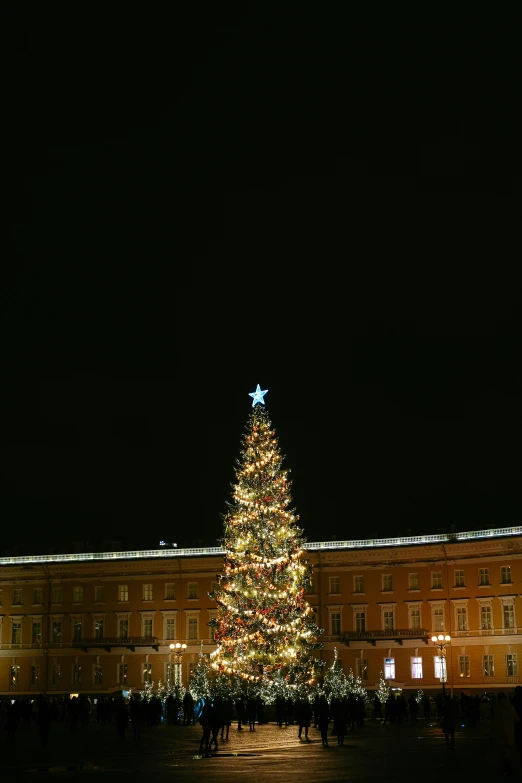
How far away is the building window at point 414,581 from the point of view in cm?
7969

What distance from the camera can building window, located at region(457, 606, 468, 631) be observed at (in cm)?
7756

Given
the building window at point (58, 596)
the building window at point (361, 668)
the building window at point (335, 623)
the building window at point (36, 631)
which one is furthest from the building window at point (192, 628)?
the building window at point (36, 631)

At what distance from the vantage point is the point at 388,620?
8025 centimetres

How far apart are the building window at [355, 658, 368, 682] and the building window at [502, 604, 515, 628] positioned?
10191 mm

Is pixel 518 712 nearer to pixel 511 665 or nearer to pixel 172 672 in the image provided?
pixel 511 665

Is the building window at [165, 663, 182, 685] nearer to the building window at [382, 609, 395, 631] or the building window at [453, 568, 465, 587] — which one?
the building window at [382, 609, 395, 631]

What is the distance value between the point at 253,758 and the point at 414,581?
51.8 meters

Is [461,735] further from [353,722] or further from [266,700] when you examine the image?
[266,700]

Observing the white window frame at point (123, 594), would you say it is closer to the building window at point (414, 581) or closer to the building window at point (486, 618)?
the building window at point (414, 581)

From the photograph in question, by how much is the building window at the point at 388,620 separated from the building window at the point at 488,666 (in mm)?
6791

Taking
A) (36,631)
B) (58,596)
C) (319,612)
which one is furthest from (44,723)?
(36,631)

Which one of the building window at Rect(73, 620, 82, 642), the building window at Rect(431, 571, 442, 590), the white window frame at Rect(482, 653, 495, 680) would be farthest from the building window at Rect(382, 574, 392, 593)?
the building window at Rect(73, 620, 82, 642)

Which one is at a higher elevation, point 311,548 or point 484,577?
point 311,548

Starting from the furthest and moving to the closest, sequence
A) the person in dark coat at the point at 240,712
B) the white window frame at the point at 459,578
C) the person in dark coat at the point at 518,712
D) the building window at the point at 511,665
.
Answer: the white window frame at the point at 459,578 < the building window at the point at 511,665 < the person in dark coat at the point at 240,712 < the person in dark coat at the point at 518,712
